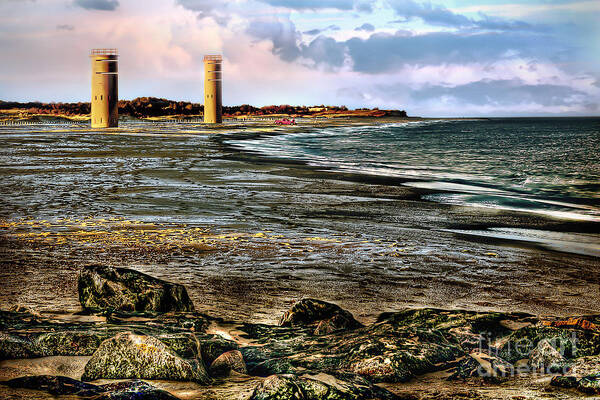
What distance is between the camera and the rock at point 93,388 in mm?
3939

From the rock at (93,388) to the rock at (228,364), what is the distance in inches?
34.4

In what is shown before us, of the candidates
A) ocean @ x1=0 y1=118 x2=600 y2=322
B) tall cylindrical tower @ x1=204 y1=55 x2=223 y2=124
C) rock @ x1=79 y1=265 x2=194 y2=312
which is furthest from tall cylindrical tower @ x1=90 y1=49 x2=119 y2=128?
rock @ x1=79 y1=265 x2=194 y2=312

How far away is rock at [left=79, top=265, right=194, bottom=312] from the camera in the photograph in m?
6.43

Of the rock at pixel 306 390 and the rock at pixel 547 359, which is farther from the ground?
the rock at pixel 306 390

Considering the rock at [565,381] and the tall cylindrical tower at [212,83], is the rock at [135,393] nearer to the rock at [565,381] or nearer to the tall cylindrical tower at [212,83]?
the rock at [565,381]

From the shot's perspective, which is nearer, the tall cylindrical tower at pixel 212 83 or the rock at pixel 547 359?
the rock at pixel 547 359

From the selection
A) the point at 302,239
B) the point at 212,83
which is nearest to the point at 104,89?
the point at 212,83

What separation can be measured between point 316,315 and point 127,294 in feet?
6.70

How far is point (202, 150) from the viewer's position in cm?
3388

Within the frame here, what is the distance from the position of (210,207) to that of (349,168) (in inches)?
515

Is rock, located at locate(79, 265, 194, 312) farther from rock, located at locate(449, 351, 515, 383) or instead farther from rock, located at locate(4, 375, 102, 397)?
rock, located at locate(449, 351, 515, 383)

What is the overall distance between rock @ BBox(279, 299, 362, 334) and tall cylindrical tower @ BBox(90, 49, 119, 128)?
58.9 m

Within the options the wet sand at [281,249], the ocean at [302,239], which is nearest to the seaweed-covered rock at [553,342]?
the wet sand at [281,249]

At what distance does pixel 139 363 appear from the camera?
180 inches
